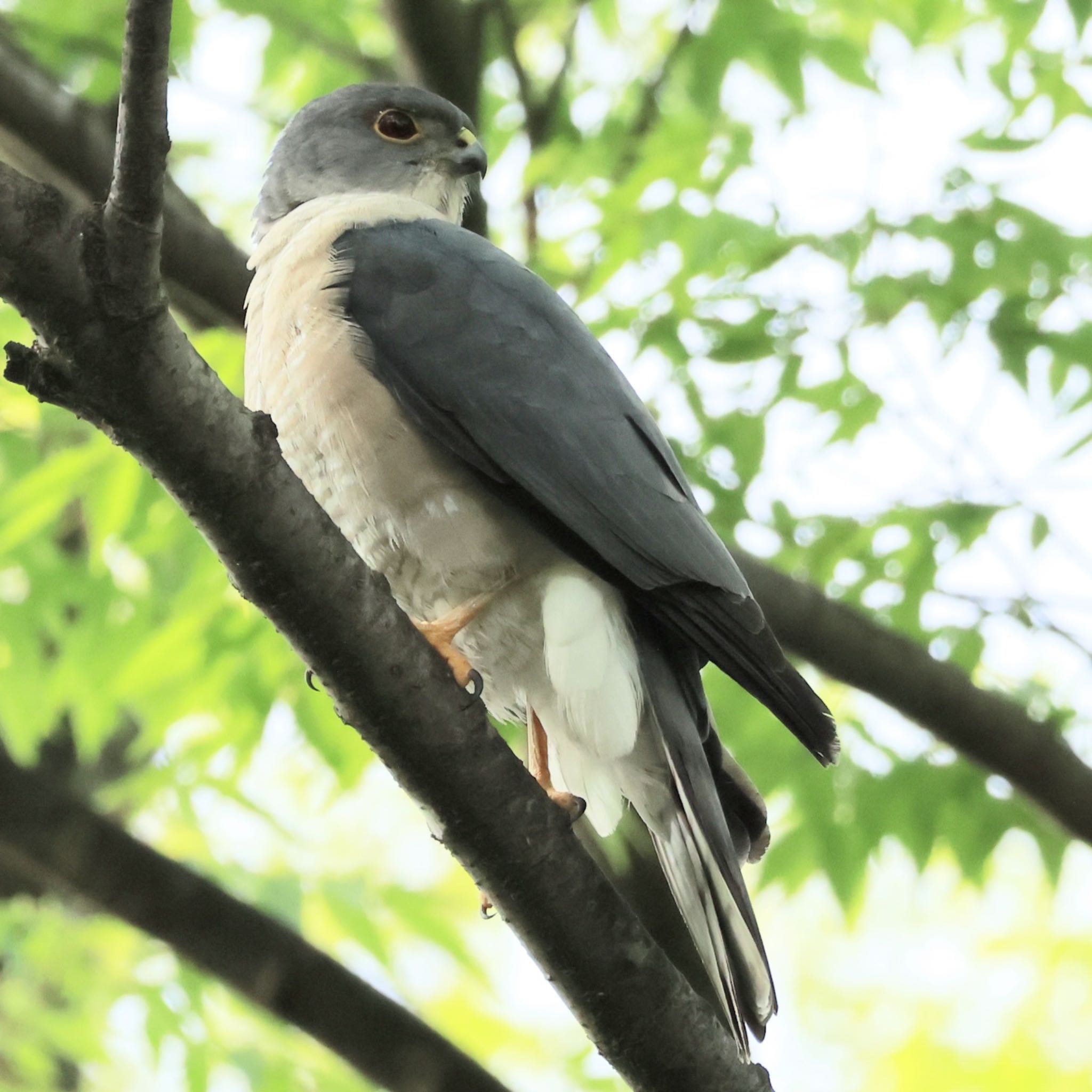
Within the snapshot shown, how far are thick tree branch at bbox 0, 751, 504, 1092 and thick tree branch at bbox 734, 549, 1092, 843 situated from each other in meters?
1.61

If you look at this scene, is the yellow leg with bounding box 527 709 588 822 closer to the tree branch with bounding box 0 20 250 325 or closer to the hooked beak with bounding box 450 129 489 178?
the tree branch with bounding box 0 20 250 325

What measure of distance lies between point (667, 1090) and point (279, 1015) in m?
1.44

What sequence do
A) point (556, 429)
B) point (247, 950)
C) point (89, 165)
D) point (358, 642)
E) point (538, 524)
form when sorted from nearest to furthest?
point (358, 642) < point (538, 524) < point (556, 429) < point (247, 950) < point (89, 165)

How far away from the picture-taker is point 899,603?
199 inches

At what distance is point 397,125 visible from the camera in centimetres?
480

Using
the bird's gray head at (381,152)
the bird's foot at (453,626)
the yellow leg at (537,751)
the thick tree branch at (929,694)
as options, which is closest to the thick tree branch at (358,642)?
the bird's foot at (453,626)

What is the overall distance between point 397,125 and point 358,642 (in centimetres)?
278

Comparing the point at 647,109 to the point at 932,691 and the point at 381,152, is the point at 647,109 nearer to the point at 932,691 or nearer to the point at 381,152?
the point at 381,152

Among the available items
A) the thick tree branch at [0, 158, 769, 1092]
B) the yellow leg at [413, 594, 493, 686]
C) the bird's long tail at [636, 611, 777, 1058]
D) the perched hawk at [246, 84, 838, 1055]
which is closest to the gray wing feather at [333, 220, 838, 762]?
the perched hawk at [246, 84, 838, 1055]

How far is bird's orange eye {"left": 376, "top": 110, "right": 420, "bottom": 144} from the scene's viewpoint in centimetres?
479

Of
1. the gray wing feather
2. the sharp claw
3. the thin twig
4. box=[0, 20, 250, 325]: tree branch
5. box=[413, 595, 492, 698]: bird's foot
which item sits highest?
the thin twig

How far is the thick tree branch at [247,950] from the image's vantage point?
3.87 metres

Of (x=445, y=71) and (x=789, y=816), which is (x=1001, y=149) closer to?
(x=445, y=71)

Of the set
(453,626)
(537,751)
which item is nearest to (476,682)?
(453,626)
